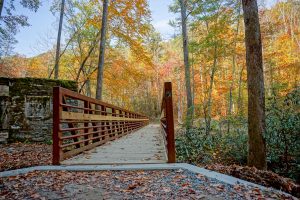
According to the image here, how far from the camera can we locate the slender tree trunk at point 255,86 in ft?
16.6

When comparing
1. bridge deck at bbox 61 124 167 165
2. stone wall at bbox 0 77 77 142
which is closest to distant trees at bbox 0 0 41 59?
stone wall at bbox 0 77 77 142

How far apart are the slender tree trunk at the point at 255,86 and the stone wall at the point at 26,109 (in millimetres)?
7146

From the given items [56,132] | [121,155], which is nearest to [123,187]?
[56,132]

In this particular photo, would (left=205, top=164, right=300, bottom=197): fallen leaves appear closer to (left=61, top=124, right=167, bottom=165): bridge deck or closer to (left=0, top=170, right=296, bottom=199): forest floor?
(left=0, top=170, right=296, bottom=199): forest floor

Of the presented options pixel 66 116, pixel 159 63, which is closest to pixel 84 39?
pixel 66 116

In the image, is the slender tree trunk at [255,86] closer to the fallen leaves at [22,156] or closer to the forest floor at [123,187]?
the forest floor at [123,187]

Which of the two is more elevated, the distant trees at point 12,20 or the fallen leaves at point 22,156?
the distant trees at point 12,20

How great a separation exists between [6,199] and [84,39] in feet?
55.6

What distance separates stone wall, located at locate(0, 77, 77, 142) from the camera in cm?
852

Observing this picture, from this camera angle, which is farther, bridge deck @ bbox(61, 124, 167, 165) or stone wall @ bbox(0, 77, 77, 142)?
stone wall @ bbox(0, 77, 77, 142)

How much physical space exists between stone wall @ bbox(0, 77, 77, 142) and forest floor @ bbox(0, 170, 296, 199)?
19.7 feet

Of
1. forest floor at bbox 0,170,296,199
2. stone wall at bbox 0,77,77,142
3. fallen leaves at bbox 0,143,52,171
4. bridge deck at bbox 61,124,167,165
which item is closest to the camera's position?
forest floor at bbox 0,170,296,199

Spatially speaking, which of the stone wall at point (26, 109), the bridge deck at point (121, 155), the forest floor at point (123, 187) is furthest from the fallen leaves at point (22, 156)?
the forest floor at point (123, 187)

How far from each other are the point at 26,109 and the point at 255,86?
783 cm
